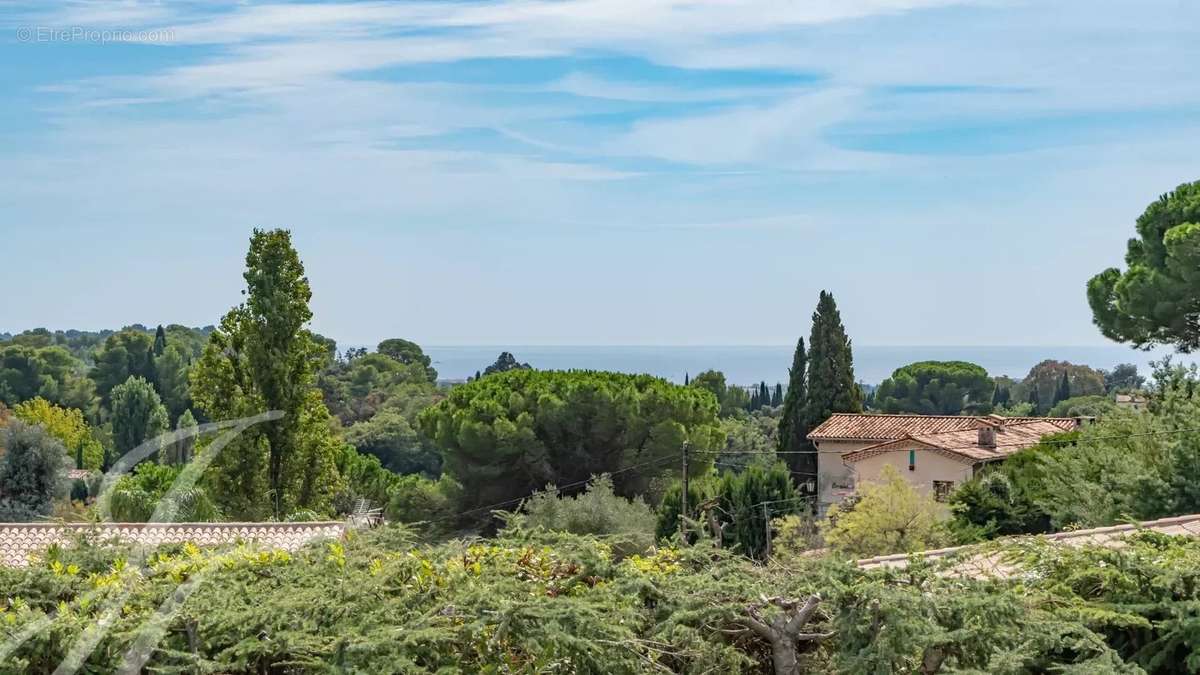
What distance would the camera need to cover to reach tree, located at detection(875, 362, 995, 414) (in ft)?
224

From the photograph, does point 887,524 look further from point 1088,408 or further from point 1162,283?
point 1088,408

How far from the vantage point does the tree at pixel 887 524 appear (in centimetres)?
2048

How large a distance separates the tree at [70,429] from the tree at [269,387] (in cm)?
3404

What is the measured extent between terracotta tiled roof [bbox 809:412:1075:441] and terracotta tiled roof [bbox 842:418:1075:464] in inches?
29.4

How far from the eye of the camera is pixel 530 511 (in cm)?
2616

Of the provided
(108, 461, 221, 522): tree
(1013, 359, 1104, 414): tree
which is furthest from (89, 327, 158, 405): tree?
(108, 461, 221, 522): tree

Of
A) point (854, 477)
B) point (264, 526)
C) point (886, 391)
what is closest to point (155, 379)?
point (886, 391)

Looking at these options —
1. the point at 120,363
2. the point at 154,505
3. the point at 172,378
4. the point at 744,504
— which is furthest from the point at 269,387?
the point at 120,363

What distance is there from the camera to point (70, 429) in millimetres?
54781

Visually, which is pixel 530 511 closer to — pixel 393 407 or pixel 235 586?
pixel 235 586

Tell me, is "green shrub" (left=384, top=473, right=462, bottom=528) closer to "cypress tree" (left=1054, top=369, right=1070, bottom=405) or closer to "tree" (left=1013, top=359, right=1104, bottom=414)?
"cypress tree" (left=1054, top=369, right=1070, bottom=405)

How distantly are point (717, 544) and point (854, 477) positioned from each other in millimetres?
27969

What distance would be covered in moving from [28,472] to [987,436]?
71.6 ft

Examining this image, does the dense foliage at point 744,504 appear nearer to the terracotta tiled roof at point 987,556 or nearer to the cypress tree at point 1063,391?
the terracotta tiled roof at point 987,556
